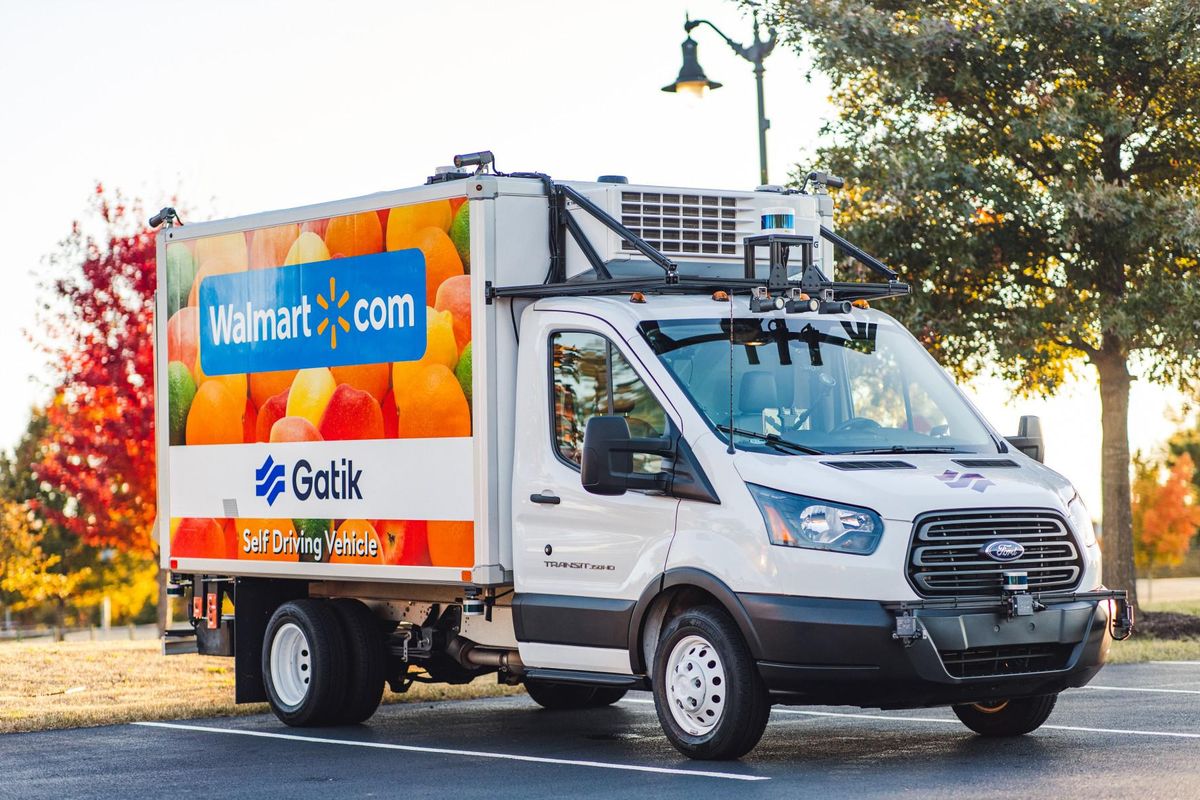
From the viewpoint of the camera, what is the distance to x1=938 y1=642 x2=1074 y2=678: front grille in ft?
31.4

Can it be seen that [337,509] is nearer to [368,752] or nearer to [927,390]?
[368,752]

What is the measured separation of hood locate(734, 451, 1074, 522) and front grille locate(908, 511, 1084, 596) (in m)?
0.06

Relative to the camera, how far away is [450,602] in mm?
11781

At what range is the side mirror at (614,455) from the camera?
9.96 m

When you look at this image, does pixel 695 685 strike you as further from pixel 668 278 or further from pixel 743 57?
pixel 743 57

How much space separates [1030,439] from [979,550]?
168 cm

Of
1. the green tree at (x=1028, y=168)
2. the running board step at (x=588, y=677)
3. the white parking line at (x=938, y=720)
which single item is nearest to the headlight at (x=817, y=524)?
the running board step at (x=588, y=677)

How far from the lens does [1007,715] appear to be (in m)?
11.1

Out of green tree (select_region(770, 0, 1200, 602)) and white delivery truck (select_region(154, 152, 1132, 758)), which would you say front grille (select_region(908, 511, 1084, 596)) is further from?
green tree (select_region(770, 0, 1200, 602))

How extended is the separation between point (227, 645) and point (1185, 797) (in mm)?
7103

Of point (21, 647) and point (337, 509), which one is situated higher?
point (337, 509)

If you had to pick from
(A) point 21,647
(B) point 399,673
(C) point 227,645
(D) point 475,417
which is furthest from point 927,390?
(A) point 21,647

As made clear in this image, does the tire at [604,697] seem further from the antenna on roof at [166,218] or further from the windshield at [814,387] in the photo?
the antenna on roof at [166,218]

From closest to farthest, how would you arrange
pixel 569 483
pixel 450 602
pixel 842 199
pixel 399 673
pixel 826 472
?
1. pixel 826 472
2. pixel 569 483
3. pixel 450 602
4. pixel 399 673
5. pixel 842 199
